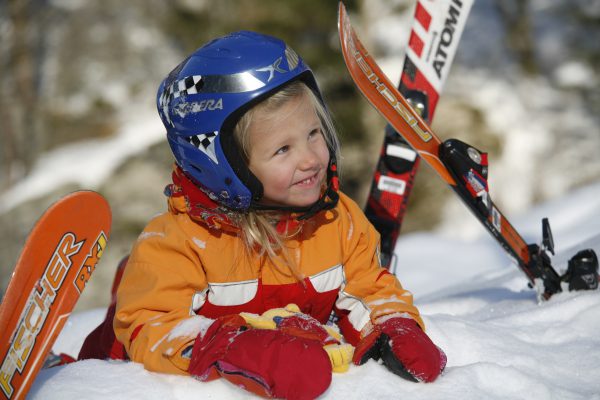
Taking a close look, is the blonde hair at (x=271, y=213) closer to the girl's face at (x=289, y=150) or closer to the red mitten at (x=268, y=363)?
the girl's face at (x=289, y=150)

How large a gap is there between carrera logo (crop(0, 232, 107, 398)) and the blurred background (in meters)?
6.57

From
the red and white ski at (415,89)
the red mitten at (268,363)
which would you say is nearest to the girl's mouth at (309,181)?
the red mitten at (268,363)

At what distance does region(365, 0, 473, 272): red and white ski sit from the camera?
3.41 meters

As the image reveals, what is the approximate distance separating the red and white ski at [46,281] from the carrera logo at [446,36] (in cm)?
210

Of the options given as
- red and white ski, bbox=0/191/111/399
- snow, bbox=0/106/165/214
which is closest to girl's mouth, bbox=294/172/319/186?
red and white ski, bbox=0/191/111/399

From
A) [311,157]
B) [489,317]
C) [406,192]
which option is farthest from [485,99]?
[311,157]

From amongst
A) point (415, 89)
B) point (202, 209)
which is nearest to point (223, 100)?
point (202, 209)

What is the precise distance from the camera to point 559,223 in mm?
4750

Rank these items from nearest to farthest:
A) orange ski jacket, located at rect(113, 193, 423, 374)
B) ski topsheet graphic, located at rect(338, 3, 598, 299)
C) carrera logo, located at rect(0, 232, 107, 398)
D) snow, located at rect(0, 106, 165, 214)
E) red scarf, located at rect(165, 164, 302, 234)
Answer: carrera logo, located at rect(0, 232, 107, 398)
orange ski jacket, located at rect(113, 193, 423, 374)
red scarf, located at rect(165, 164, 302, 234)
ski topsheet graphic, located at rect(338, 3, 598, 299)
snow, located at rect(0, 106, 165, 214)

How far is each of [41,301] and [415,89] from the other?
2.26 m

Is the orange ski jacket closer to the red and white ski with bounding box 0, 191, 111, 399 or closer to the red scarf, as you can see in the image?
the red scarf

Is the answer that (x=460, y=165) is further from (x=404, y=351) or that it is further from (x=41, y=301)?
(x=41, y=301)

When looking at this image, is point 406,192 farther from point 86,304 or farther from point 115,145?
point 115,145

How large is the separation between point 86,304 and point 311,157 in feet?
22.7
